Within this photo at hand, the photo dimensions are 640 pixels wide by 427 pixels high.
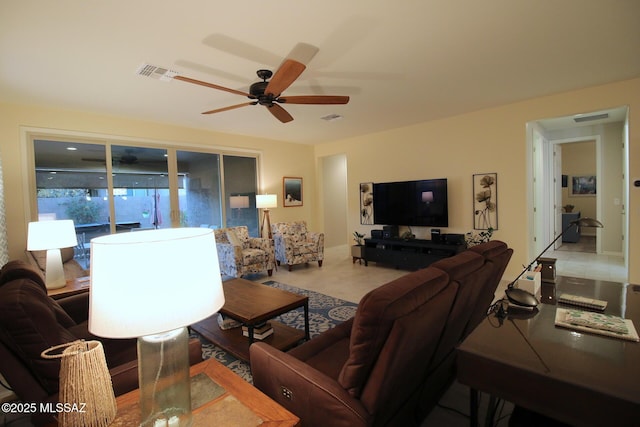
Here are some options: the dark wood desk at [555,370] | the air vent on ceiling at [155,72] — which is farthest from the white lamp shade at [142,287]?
the air vent on ceiling at [155,72]

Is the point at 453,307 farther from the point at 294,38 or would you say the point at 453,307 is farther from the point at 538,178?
the point at 538,178

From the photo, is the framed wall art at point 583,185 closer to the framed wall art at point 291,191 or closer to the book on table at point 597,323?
the framed wall art at point 291,191

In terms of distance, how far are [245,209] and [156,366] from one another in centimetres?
A: 543

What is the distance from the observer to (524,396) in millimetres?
990

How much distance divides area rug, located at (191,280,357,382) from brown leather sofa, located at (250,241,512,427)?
3.31ft

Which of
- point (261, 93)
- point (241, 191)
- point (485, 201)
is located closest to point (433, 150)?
point (485, 201)

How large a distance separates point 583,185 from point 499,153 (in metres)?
5.63

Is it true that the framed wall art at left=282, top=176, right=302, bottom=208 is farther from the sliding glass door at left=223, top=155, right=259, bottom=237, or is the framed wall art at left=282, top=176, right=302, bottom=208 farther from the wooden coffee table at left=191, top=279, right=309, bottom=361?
the wooden coffee table at left=191, top=279, right=309, bottom=361

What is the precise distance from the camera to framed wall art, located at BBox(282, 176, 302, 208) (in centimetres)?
670

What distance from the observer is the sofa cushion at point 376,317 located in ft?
3.53

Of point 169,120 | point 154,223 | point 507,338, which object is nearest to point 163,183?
point 154,223

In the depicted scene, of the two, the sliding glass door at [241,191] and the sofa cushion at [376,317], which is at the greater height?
the sliding glass door at [241,191]

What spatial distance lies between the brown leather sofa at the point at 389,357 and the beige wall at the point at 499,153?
330 cm

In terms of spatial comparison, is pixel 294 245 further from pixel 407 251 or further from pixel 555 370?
pixel 555 370
